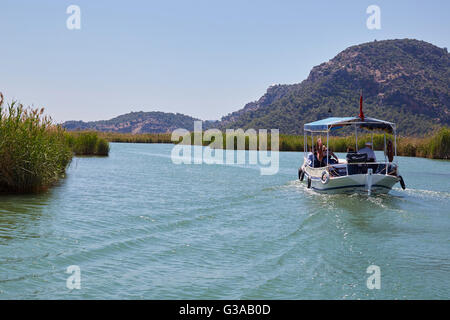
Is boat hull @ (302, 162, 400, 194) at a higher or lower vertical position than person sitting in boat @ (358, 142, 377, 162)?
lower

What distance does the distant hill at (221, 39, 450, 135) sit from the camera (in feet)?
313

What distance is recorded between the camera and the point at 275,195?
17.7m

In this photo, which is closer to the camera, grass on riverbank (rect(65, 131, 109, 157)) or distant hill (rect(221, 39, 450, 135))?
grass on riverbank (rect(65, 131, 109, 157))

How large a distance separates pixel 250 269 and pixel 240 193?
10100 millimetres

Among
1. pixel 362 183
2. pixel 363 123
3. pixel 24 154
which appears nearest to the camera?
pixel 24 154

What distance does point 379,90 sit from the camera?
10856 cm

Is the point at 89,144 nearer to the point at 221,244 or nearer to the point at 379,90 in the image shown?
the point at 221,244

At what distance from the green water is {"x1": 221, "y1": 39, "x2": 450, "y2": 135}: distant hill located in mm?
75844

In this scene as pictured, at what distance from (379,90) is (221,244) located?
352 feet

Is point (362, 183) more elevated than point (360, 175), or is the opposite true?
point (360, 175)

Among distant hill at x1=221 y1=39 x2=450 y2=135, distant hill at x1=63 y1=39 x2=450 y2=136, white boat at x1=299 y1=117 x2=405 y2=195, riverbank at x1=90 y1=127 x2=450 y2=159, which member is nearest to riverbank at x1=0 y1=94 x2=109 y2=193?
white boat at x1=299 y1=117 x2=405 y2=195

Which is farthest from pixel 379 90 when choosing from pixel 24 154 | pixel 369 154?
pixel 24 154

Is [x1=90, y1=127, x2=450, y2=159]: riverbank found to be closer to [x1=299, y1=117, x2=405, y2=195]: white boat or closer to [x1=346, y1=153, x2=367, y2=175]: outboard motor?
[x1=299, y1=117, x2=405, y2=195]: white boat

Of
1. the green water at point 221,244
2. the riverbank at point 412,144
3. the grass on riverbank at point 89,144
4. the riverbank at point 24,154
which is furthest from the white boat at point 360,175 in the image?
the grass on riverbank at point 89,144
